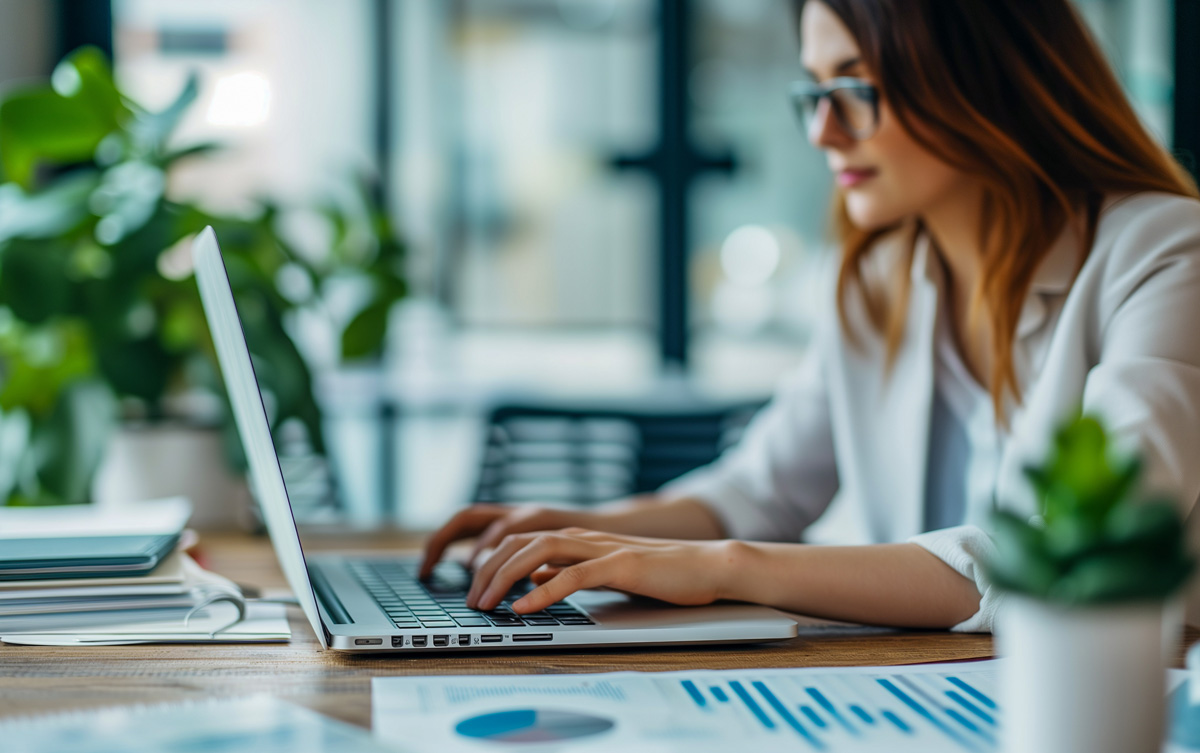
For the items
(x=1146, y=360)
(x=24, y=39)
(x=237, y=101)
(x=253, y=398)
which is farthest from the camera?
(x=237, y=101)

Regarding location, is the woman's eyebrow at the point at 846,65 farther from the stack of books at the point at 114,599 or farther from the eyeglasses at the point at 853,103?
the stack of books at the point at 114,599

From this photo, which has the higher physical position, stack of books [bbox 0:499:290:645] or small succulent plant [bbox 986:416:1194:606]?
small succulent plant [bbox 986:416:1194:606]

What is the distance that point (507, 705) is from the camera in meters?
0.62

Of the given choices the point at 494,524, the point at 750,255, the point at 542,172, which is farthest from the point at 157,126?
the point at 750,255

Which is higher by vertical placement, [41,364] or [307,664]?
[41,364]

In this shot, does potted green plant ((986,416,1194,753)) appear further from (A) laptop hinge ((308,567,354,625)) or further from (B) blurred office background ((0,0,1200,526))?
(B) blurred office background ((0,0,1200,526))

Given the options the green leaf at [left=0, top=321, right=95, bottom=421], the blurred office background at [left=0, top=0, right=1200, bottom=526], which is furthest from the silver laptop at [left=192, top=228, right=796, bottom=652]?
the blurred office background at [left=0, top=0, right=1200, bottom=526]

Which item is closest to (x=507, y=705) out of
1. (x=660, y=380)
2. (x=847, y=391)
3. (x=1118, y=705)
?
(x=1118, y=705)

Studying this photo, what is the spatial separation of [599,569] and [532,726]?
235mm

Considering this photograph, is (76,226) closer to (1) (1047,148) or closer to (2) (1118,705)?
(1) (1047,148)

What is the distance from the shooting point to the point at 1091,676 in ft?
1.36

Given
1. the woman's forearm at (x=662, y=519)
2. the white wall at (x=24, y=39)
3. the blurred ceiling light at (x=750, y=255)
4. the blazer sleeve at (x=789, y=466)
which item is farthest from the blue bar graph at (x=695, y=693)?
the blurred ceiling light at (x=750, y=255)

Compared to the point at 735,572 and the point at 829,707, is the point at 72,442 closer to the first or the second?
the point at 735,572

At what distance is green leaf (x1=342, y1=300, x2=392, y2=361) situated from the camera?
1.84 metres
